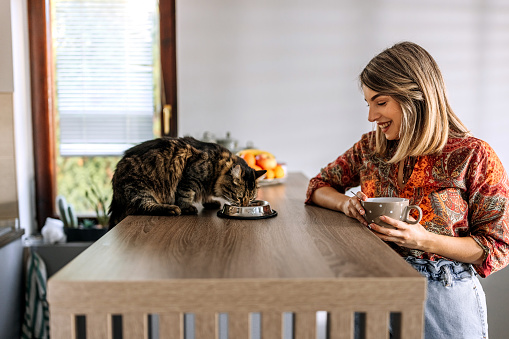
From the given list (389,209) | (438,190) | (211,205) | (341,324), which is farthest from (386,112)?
(341,324)

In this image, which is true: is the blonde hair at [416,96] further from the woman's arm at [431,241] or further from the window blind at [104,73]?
the window blind at [104,73]

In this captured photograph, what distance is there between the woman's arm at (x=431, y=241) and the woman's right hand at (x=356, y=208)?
3.1 inches

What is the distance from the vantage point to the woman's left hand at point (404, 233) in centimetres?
123

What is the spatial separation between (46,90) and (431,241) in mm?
2965

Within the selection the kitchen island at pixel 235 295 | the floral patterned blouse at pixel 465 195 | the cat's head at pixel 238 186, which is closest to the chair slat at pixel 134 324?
the kitchen island at pixel 235 295

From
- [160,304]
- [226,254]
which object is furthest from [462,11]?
[160,304]

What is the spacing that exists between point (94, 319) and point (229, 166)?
889mm

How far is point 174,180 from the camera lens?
1.65 meters

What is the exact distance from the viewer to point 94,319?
88 cm

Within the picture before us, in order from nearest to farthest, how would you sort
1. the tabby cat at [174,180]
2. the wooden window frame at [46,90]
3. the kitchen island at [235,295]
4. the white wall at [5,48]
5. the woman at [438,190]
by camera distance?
the kitchen island at [235,295], the woman at [438,190], the tabby cat at [174,180], the white wall at [5,48], the wooden window frame at [46,90]

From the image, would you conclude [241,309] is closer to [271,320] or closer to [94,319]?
[271,320]

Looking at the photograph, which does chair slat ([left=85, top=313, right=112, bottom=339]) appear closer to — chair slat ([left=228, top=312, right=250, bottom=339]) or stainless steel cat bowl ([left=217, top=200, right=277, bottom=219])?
chair slat ([left=228, top=312, right=250, bottom=339])

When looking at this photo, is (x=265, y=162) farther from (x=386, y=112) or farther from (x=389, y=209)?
(x=389, y=209)

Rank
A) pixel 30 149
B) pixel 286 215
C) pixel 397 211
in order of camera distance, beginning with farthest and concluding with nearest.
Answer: pixel 30 149
pixel 286 215
pixel 397 211
